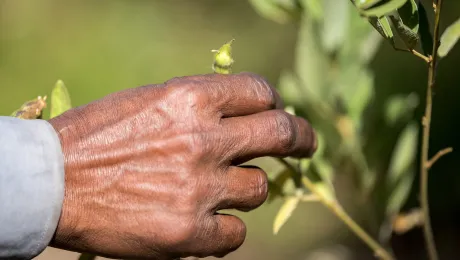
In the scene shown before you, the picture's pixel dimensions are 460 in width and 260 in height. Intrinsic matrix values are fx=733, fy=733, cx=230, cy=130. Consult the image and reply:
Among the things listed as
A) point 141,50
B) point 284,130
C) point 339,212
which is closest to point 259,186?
point 284,130

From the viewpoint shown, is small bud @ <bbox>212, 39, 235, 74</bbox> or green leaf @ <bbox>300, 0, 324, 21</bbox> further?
green leaf @ <bbox>300, 0, 324, 21</bbox>

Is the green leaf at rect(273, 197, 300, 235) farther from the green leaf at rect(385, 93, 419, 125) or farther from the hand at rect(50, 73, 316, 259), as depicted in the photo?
the green leaf at rect(385, 93, 419, 125)

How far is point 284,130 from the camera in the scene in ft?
2.92

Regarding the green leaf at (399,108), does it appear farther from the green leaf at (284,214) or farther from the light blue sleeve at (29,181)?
the light blue sleeve at (29,181)

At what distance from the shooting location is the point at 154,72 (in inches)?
121

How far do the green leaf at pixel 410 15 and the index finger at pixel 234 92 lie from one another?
18cm

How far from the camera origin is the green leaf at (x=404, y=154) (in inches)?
46.9

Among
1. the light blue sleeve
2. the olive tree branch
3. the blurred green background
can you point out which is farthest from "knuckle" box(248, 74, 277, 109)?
the blurred green background

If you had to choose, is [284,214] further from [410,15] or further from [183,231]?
[410,15]

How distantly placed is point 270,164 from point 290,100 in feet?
0.47

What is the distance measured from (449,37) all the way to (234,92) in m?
0.26

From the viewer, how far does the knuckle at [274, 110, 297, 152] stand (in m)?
0.88

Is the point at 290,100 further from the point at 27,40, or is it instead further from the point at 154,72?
the point at 27,40

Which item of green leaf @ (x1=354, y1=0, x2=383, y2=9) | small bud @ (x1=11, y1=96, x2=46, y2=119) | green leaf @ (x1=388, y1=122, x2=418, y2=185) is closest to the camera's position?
green leaf @ (x1=354, y1=0, x2=383, y2=9)
